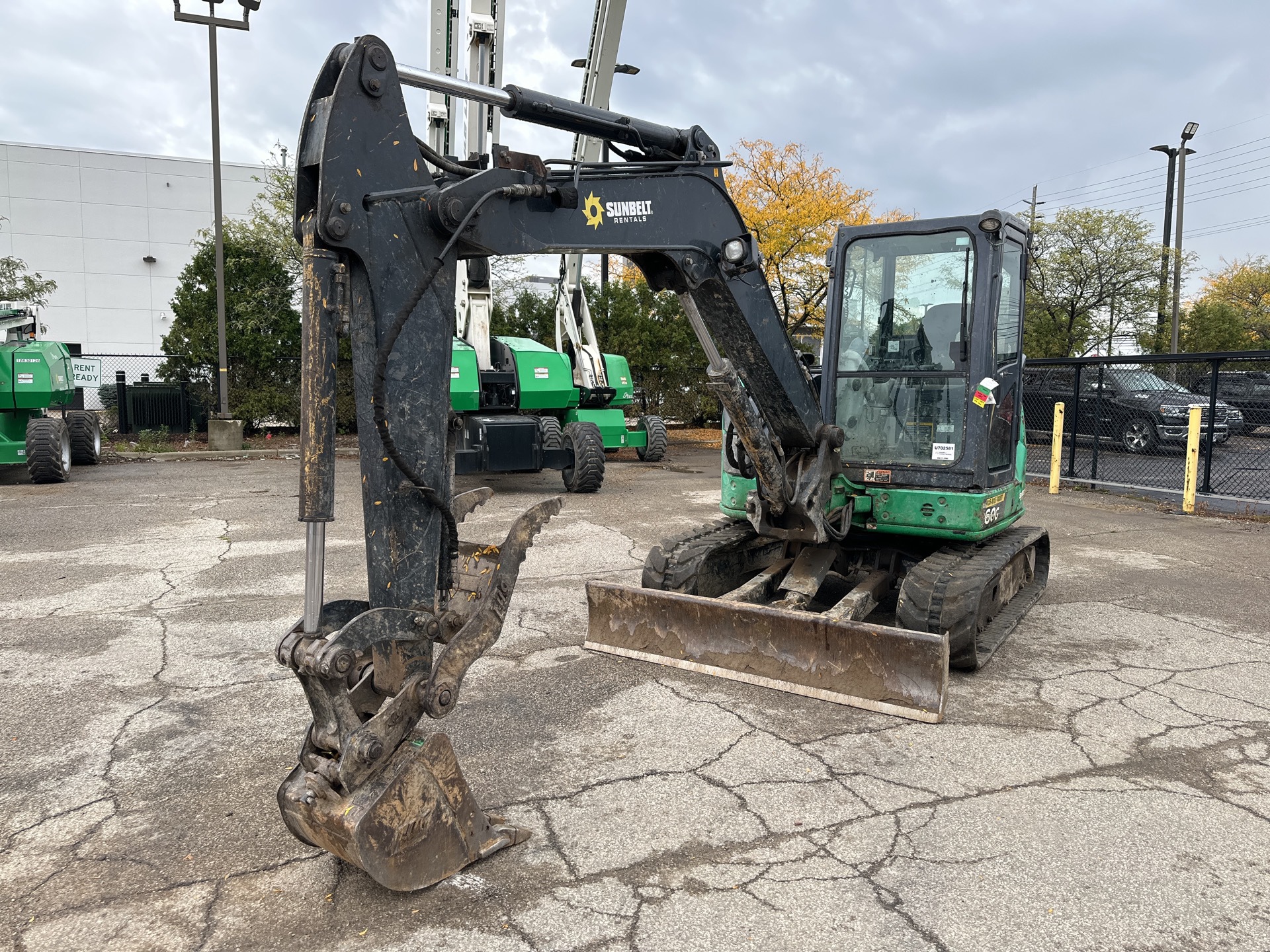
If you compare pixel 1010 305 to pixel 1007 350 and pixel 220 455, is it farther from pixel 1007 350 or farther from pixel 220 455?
pixel 220 455

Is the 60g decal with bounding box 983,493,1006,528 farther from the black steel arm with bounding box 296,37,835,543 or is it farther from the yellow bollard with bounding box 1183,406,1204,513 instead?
the yellow bollard with bounding box 1183,406,1204,513

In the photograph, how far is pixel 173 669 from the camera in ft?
17.0

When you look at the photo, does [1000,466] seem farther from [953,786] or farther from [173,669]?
[173,669]

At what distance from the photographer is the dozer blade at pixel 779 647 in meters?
4.58

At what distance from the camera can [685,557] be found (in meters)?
5.95

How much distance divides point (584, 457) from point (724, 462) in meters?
5.80

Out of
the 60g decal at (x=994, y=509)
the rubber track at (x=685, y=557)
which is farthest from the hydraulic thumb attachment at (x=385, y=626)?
the 60g decal at (x=994, y=509)

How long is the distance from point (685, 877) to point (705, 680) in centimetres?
195

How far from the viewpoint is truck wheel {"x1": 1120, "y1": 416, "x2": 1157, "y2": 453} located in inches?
544

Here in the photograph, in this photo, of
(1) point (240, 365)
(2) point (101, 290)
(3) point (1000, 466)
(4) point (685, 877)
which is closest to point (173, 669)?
(4) point (685, 877)

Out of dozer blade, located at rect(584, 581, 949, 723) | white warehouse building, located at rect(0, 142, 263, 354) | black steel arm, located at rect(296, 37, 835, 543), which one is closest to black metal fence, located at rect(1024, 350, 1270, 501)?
dozer blade, located at rect(584, 581, 949, 723)

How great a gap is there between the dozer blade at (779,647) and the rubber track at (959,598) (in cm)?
26

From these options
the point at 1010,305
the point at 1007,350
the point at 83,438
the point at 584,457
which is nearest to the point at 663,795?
the point at 1007,350

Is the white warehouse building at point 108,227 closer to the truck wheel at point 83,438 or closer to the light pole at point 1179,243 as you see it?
the truck wheel at point 83,438
